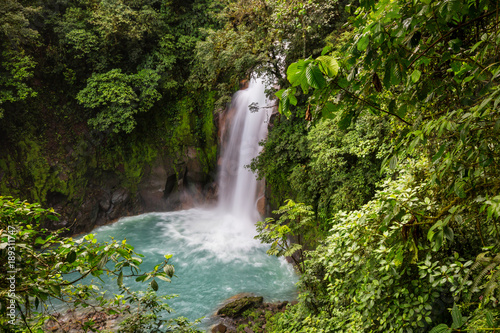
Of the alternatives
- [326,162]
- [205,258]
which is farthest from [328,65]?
[205,258]

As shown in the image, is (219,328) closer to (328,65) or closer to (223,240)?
(223,240)

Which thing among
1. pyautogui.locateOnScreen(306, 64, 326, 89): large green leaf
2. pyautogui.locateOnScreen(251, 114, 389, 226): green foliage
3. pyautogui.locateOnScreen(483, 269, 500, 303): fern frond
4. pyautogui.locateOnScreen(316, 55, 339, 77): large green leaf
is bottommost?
pyautogui.locateOnScreen(483, 269, 500, 303): fern frond

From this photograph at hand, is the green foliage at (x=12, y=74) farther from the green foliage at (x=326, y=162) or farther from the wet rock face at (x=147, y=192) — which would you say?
the green foliage at (x=326, y=162)

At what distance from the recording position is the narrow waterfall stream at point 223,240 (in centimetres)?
691

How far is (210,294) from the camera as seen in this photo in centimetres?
686

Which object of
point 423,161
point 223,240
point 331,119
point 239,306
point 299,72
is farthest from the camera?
point 223,240

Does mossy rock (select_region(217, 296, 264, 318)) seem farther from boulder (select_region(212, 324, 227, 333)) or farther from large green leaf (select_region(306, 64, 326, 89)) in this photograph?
large green leaf (select_region(306, 64, 326, 89))

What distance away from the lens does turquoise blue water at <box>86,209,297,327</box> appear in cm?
673

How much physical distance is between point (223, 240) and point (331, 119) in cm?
851

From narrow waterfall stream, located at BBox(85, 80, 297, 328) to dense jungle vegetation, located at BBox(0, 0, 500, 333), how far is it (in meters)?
1.25

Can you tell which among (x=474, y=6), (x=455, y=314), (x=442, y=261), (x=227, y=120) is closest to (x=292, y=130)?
(x=227, y=120)

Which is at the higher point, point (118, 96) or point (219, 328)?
point (118, 96)

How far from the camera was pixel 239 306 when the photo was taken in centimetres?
597

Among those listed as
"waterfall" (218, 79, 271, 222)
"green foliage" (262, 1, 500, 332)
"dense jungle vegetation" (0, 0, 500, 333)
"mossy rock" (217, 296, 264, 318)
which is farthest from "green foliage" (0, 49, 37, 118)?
"green foliage" (262, 1, 500, 332)
